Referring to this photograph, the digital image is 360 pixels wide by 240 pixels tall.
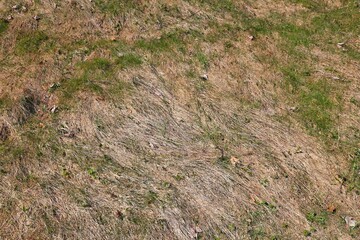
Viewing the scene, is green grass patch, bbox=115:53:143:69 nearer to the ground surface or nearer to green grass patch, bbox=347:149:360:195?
the ground surface

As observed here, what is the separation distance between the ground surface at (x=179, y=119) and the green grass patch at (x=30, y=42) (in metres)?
0.04

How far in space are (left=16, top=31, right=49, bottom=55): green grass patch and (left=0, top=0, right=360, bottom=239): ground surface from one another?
0.04 meters

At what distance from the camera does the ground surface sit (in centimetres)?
607

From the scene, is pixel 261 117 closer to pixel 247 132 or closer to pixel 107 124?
pixel 247 132

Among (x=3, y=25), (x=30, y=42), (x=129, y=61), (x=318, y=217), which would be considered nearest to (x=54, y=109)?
(x=129, y=61)

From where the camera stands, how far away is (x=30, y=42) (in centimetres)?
847

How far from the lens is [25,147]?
Result: 6703 mm

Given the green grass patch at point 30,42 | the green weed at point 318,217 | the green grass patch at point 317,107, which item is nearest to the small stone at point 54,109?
the green grass patch at point 30,42

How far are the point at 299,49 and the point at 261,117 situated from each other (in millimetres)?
2180

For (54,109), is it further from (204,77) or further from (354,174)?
(354,174)

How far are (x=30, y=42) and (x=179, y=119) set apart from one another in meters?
3.46

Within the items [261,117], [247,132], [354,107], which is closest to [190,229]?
[247,132]

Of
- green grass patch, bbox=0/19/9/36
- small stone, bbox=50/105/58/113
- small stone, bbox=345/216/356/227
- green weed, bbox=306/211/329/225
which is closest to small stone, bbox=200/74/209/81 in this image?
small stone, bbox=50/105/58/113

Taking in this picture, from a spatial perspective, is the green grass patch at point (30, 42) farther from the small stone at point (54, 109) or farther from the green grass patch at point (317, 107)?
the green grass patch at point (317, 107)
